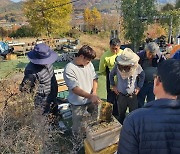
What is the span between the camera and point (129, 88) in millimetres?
3387

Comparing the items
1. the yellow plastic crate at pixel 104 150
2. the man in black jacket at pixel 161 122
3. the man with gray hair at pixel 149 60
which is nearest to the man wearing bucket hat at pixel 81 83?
the yellow plastic crate at pixel 104 150

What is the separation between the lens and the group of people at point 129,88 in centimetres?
134

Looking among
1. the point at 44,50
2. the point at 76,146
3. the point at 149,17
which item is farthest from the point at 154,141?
the point at 149,17

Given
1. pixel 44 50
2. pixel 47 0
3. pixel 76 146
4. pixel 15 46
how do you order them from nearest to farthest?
pixel 76 146, pixel 44 50, pixel 15 46, pixel 47 0

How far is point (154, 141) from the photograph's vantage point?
1.35 meters

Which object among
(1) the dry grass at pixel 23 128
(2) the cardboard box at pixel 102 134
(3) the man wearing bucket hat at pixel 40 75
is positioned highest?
(3) the man wearing bucket hat at pixel 40 75

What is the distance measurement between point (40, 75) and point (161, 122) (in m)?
2.12

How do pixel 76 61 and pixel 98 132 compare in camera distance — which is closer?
pixel 98 132

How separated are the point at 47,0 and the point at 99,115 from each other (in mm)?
17115

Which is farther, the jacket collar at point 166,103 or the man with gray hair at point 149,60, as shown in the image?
the man with gray hair at point 149,60

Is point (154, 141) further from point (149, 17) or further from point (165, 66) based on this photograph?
point (149, 17)

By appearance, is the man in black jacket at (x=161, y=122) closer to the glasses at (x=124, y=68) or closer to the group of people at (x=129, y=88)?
the group of people at (x=129, y=88)

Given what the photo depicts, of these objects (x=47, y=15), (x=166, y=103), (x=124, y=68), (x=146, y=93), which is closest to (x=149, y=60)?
(x=146, y=93)

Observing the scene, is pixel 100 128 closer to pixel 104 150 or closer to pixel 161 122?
pixel 104 150
